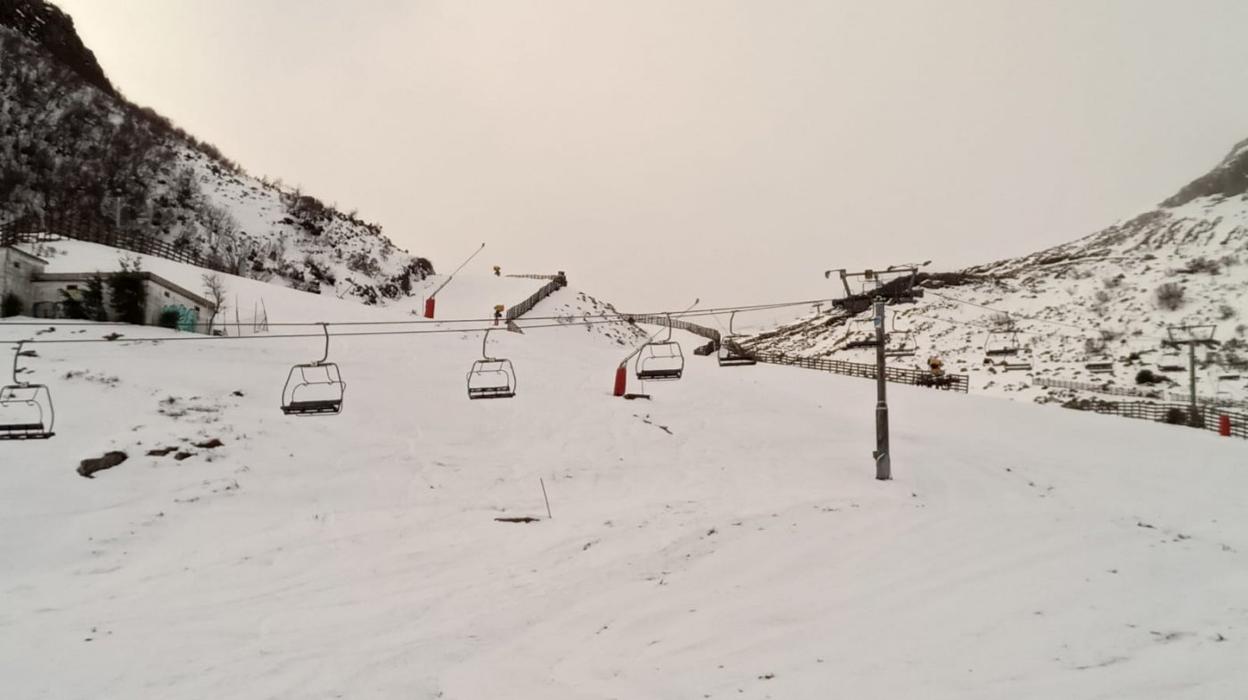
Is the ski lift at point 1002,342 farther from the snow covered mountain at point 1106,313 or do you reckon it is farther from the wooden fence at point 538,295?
the wooden fence at point 538,295

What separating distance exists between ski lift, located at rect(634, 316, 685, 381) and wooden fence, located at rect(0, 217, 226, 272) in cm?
2824

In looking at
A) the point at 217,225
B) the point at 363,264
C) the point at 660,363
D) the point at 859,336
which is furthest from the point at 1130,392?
the point at 217,225

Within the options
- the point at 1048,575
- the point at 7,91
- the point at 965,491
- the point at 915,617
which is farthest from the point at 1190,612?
the point at 7,91

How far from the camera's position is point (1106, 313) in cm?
6159

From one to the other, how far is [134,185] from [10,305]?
30.1m

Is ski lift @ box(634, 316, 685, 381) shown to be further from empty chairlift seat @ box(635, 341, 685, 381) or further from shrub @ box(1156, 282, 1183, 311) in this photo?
shrub @ box(1156, 282, 1183, 311)

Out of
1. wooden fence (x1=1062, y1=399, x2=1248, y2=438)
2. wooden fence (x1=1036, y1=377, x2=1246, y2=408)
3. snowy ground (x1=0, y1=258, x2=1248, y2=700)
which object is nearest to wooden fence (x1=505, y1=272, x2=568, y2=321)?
snowy ground (x1=0, y1=258, x2=1248, y2=700)

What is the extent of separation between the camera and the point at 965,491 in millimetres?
18750

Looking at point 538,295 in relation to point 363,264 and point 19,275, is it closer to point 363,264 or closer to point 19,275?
point 363,264

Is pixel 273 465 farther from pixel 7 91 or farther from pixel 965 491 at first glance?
pixel 7 91

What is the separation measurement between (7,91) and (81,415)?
44612 mm

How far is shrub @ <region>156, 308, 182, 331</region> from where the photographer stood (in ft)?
83.6

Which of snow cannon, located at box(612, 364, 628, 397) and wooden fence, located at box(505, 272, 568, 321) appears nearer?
snow cannon, located at box(612, 364, 628, 397)

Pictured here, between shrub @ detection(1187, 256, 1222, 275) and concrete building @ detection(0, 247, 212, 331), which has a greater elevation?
shrub @ detection(1187, 256, 1222, 275)
